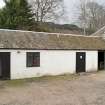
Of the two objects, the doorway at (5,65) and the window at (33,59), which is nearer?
the doorway at (5,65)

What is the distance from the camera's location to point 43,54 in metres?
27.0

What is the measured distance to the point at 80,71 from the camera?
30406mm

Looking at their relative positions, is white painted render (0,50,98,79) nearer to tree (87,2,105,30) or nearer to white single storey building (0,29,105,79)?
white single storey building (0,29,105,79)

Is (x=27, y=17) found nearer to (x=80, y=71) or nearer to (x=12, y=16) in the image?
(x=12, y=16)

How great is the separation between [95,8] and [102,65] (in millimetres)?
42580

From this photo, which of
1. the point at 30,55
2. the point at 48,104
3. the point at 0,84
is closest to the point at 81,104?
the point at 48,104

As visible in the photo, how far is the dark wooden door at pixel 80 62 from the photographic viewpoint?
3006 cm

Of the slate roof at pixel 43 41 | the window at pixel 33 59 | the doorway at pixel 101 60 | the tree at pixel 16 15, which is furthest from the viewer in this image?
the tree at pixel 16 15

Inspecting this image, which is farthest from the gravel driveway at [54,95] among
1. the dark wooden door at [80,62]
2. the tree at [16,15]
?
the tree at [16,15]

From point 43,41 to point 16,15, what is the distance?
17999 millimetres

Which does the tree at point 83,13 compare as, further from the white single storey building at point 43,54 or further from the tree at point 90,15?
the white single storey building at point 43,54

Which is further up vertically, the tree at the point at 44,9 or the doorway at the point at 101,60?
the tree at the point at 44,9

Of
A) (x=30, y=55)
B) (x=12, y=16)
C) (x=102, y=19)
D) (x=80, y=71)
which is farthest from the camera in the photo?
(x=102, y=19)

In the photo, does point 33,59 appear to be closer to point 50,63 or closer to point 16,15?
point 50,63
